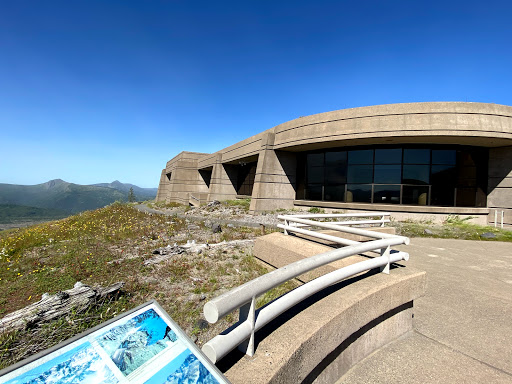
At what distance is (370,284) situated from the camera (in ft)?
9.68

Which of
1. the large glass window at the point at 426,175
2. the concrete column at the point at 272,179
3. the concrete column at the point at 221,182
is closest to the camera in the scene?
the large glass window at the point at 426,175

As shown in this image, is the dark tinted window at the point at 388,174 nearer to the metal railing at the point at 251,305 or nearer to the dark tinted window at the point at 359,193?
the dark tinted window at the point at 359,193

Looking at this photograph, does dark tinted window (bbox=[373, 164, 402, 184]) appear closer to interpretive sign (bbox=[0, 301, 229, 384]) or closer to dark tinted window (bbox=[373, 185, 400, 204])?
dark tinted window (bbox=[373, 185, 400, 204])

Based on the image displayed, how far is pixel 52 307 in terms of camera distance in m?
3.84

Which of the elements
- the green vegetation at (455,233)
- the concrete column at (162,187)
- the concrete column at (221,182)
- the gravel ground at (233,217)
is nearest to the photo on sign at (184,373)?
the gravel ground at (233,217)

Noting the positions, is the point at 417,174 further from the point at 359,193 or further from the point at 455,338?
the point at 455,338

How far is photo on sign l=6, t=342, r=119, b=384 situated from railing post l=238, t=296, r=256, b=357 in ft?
2.79

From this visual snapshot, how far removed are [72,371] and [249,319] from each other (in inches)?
41.6

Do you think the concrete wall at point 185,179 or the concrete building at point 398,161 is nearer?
the concrete building at point 398,161

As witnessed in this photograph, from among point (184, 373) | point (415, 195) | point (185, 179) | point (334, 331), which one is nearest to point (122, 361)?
point (184, 373)

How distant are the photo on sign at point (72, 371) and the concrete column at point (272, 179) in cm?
1702

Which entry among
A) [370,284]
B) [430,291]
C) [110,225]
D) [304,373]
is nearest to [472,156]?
[430,291]

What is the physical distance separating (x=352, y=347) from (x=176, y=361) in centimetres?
200

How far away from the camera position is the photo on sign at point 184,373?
1.32m
